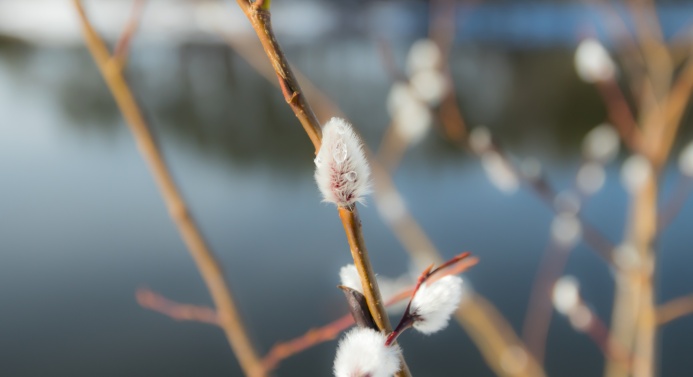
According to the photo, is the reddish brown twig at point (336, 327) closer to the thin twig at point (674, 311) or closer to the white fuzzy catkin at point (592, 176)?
the thin twig at point (674, 311)

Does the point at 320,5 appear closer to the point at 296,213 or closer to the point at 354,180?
the point at 296,213

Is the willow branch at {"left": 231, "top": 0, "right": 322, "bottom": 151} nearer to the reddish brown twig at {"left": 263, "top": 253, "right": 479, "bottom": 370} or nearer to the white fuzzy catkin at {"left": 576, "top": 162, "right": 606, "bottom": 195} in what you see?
the reddish brown twig at {"left": 263, "top": 253, "right": 479, "bottom": 370}

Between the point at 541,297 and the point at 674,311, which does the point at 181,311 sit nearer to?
the point at 674,311

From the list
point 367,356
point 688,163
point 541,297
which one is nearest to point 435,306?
point 367,356

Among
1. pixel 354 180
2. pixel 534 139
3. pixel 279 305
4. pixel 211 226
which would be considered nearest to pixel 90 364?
pixel 279 305

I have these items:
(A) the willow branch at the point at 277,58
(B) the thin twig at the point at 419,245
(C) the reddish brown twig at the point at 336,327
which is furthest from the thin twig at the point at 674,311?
(A) the willow branch at the point at 277,58
